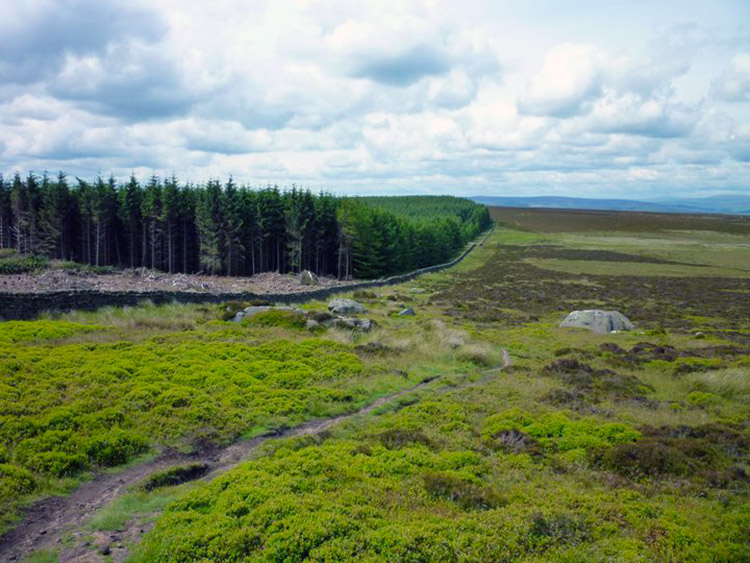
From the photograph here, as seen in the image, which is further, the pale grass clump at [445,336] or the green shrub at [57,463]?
the pale grass clump at [445,336]

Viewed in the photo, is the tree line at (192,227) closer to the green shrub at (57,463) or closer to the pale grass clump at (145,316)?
the pale grass clump at (145,316)

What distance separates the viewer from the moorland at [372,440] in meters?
8.59

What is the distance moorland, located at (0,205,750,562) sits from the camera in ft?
28.2

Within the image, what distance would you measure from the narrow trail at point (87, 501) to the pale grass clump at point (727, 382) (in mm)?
16734

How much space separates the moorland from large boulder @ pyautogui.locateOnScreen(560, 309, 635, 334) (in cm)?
631

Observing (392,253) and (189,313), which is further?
(392,253)

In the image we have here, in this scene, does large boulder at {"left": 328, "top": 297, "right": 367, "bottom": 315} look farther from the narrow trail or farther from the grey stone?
the narrow trail

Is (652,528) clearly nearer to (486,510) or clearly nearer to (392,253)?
(486,510)

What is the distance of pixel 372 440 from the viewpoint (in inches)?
523

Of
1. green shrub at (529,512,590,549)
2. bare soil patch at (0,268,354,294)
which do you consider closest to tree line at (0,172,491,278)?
bare soil patch at (0,268,354,294)

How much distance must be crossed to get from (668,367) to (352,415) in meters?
17.9

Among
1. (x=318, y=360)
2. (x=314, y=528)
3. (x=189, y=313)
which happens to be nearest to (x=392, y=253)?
(x=189, y=313)

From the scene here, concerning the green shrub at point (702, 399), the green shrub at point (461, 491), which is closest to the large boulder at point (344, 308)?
the green shrub at point (702, 399)

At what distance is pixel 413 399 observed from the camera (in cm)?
1748
